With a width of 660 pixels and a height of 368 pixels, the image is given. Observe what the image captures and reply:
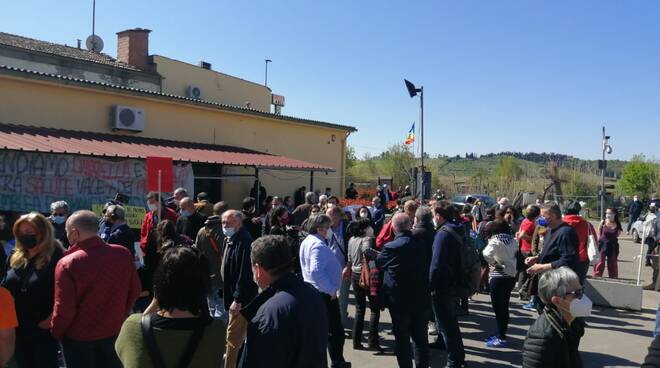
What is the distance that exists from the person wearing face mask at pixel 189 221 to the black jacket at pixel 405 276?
341cm

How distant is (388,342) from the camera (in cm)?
703

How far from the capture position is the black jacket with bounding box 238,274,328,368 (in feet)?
8.80

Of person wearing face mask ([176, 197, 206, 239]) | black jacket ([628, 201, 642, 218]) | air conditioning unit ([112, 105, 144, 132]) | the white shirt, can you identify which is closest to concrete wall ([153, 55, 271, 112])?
air conditioning unit ([112, 105, 144, 132])

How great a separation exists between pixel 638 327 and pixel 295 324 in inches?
293

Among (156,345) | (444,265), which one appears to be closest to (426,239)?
(444,265)

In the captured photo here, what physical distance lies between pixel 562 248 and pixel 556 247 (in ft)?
0.27

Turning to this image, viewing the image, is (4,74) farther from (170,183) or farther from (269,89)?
(269,89)

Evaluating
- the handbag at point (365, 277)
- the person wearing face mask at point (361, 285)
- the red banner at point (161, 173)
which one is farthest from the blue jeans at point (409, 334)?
the red banner at point (161, 173)

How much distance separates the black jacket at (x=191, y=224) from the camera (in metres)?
7.77

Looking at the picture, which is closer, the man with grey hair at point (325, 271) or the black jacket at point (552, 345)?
the black jacket at point (552, 345)

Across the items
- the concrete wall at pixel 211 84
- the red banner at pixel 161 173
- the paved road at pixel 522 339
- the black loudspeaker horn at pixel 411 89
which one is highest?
the concrete wall at pixel 211 84

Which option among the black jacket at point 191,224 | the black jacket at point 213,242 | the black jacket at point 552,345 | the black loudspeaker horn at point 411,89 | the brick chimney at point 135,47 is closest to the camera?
the black jacket at point 552,345

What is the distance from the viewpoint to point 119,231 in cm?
576

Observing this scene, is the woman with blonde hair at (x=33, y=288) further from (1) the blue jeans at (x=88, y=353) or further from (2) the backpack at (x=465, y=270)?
(2) the backpack at (x=465, y=270)
